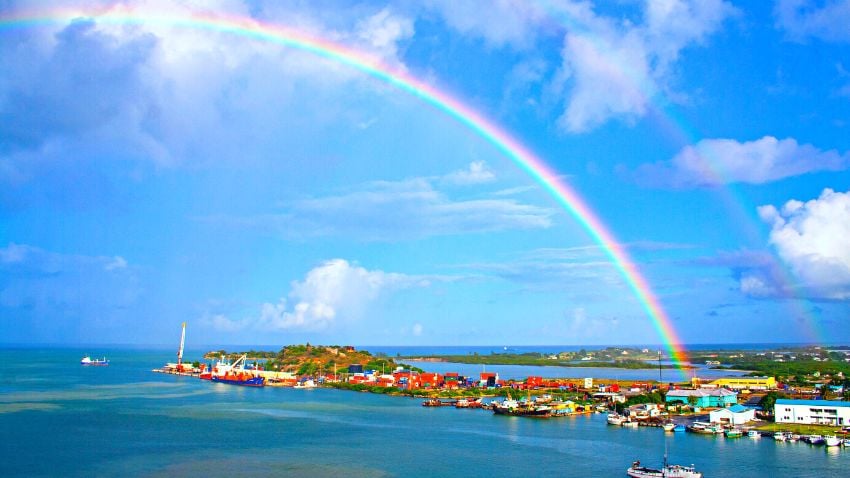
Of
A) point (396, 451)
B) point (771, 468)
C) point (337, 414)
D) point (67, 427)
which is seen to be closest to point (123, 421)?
point (67, 427)

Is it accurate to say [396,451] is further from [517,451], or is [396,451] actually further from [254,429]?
[254,429]

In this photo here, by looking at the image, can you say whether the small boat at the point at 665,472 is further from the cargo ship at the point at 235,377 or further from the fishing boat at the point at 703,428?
the cargo ship at the point at 235,377

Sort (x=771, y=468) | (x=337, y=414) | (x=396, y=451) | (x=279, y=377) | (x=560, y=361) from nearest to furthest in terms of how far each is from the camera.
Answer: (x=771, y=468), (x=396, y=451), (x=337, y=414), (x=279, y=377), (x=560, y=361)

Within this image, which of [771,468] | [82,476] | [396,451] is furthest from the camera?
[396,451]

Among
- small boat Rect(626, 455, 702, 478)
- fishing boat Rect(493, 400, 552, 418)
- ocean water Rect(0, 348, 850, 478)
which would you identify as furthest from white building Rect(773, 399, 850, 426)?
small boat Rect(626, 455, 702, 478)

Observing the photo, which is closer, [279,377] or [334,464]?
[334,464]

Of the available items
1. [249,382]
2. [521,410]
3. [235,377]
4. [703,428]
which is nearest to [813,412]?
[703,428]

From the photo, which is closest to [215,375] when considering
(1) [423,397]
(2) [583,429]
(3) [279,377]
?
(3) [279,377]
